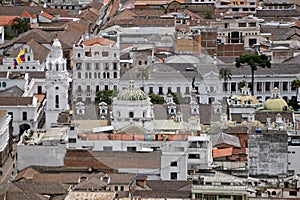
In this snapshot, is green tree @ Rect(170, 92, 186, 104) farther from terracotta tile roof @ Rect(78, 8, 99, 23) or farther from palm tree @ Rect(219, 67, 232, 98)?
terracotta tile roof @ Rect(78, 8, 99, 23)

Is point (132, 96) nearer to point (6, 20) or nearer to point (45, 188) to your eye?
point (45, 188)

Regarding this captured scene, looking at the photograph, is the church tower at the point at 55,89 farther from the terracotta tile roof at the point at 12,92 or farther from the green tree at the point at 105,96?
the terracotta tile roof at the point at 12,92

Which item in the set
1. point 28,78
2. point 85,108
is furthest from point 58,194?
point 28,78

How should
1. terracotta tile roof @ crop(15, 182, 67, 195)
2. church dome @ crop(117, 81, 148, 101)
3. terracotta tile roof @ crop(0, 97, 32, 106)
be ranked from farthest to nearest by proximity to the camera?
terracotta tile roof @ crop(0, 97, 32, 106) → church dome @ crop(117, 81, 148, 101) → terracotta tile roof @ crop(15, 182, 67, 195)

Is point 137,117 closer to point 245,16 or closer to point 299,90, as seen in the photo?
point 299,90

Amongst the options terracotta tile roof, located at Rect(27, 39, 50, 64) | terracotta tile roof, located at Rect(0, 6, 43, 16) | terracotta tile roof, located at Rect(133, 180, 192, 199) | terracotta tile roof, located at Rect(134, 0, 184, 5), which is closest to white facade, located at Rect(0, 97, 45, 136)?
terracotta tile roof, located at Rect(27, 39, 50, 64)

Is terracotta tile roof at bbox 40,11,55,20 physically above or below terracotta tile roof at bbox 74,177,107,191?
above

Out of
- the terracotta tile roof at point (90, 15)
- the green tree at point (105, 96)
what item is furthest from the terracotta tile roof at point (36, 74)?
the terracotta tile roof at point (90, 15)
